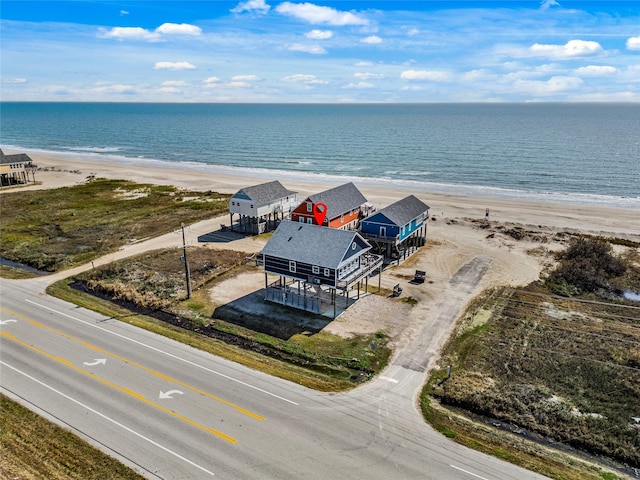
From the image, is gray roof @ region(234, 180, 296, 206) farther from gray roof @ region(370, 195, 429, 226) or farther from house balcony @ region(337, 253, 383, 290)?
house balcony @ region(337, 253, 383, 290)

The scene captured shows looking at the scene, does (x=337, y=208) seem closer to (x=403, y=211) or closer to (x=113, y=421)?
(x=403, y=211)

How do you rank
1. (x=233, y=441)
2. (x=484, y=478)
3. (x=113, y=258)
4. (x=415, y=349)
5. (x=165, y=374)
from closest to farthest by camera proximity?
1. (x=484, y=478)
2. (x=233, y=441)
3. (x=165, y=374)
4. (x=415, y=349)
5. (x=113, y=258)

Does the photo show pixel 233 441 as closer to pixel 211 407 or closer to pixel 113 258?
pixel 211 407

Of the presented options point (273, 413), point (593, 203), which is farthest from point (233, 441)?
point (593, 203)

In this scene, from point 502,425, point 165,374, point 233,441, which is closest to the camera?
point 233,441

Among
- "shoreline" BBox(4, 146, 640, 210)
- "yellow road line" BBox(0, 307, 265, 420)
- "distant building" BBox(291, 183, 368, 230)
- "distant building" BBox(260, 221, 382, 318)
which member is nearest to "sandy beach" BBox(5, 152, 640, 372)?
"distant building" BBox(260, 221, 382, 318)

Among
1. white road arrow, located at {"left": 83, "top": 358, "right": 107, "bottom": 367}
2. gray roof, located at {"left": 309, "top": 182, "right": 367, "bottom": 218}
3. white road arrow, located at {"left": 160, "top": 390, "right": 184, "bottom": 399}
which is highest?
gray roof, located at {"left": 309, "top": 182, "right": 367, "bottom": 218}

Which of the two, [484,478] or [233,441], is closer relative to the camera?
[484,478]
